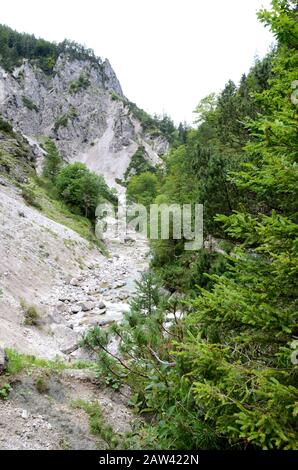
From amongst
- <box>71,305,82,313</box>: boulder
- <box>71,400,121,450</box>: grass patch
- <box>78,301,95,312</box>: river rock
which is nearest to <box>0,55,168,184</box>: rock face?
<box>78,301,95,312</box>: river rock

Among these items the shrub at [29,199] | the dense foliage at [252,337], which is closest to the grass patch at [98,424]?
the dense foliage at [252,337]

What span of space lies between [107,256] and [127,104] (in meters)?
111

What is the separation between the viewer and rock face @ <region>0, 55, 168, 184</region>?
113 m

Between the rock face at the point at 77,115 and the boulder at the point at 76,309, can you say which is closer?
the boulder at the point at 76,309

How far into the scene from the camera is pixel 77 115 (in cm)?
12056

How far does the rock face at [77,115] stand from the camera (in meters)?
113

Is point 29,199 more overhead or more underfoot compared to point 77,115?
more underfoot

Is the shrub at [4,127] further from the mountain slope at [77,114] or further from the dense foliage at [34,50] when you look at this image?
the dense foliage at [34,50]

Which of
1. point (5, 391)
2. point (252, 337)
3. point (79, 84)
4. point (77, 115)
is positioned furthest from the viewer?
point (79, 84)

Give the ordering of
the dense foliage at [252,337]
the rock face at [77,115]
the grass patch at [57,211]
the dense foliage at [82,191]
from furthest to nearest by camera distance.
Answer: the rock face at [77,115]
the dense foliage at [82,191]
the grass patch at [57,211]
the dense foliage at [252,337]

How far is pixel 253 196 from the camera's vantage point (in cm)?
1009

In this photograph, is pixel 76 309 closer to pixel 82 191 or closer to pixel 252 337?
pixel 252 337

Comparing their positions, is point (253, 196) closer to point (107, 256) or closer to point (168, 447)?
point (168, 447)

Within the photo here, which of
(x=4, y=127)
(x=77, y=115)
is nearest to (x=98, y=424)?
(x=4, y=127)
